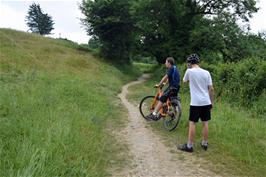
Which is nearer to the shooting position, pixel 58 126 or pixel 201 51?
pixel 58 126

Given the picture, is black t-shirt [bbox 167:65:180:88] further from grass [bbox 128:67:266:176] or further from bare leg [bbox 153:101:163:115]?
grass [bbox 128:67:266:176]

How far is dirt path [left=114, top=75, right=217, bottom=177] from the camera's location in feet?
20.5

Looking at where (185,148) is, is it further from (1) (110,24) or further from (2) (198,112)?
(1) (110,24)

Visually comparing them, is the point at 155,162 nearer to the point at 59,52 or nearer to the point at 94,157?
the point at 94,157

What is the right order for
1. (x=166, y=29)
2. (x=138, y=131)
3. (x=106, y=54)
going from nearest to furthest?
(x=138, y=131) → (x=166, y=29) → (x=106, y=54)

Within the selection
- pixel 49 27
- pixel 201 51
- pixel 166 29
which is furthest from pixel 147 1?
pixel 49 27

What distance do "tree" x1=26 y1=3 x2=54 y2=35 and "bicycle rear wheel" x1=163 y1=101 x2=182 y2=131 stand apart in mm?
75309

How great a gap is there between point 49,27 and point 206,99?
262 ft

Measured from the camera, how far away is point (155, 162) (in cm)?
680

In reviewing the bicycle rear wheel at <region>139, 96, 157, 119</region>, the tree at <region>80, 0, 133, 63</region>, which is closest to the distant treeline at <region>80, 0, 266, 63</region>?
the tree at <region>80, 0, 133, 63</region>

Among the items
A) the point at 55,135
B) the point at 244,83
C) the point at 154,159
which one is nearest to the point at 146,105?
the point at 244,83

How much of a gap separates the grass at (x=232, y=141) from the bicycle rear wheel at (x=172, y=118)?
18cm

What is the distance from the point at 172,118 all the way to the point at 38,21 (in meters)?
76.7

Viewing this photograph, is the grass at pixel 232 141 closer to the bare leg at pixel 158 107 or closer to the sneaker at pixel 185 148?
the sneaker at pixel 185 148
